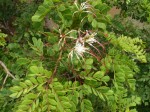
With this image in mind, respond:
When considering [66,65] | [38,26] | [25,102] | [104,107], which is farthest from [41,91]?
[104,107]

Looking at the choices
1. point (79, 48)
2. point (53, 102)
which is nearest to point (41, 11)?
point (79, 48)

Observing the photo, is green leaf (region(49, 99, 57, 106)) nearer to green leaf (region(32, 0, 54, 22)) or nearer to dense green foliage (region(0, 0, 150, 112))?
dense green foliage (region(0, 0, 150, 112))

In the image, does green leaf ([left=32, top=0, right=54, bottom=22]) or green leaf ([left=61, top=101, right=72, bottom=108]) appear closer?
green leaf ([left=61, top=101, right=72, bottom=108])

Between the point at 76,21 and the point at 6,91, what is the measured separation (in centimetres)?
44

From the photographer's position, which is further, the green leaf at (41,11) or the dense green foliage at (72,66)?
the green leaf at (41,11)

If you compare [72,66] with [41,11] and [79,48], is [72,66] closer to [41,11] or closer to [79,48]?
[79,48]

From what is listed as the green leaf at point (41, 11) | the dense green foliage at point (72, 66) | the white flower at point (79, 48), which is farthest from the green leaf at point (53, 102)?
the green leaf at point (41, 11)

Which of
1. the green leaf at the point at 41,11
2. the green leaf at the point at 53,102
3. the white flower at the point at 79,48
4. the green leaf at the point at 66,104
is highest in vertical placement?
A: the green leaf at the point at 41,11

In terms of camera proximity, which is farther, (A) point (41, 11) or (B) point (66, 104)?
(A) point (41, 11)

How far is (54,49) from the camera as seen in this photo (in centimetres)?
122

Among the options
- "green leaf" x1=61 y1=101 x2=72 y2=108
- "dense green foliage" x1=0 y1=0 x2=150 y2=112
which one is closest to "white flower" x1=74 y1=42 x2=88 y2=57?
"dense green foliage" x1=0 y1=0 x2=150 y2=112

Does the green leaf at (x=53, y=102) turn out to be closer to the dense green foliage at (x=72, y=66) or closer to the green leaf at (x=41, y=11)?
the dense green foliage at (x=72, y=66)

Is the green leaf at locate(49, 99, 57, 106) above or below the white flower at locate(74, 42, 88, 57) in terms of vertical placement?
below

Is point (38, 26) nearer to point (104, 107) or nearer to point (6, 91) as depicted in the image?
point (6, 91)
